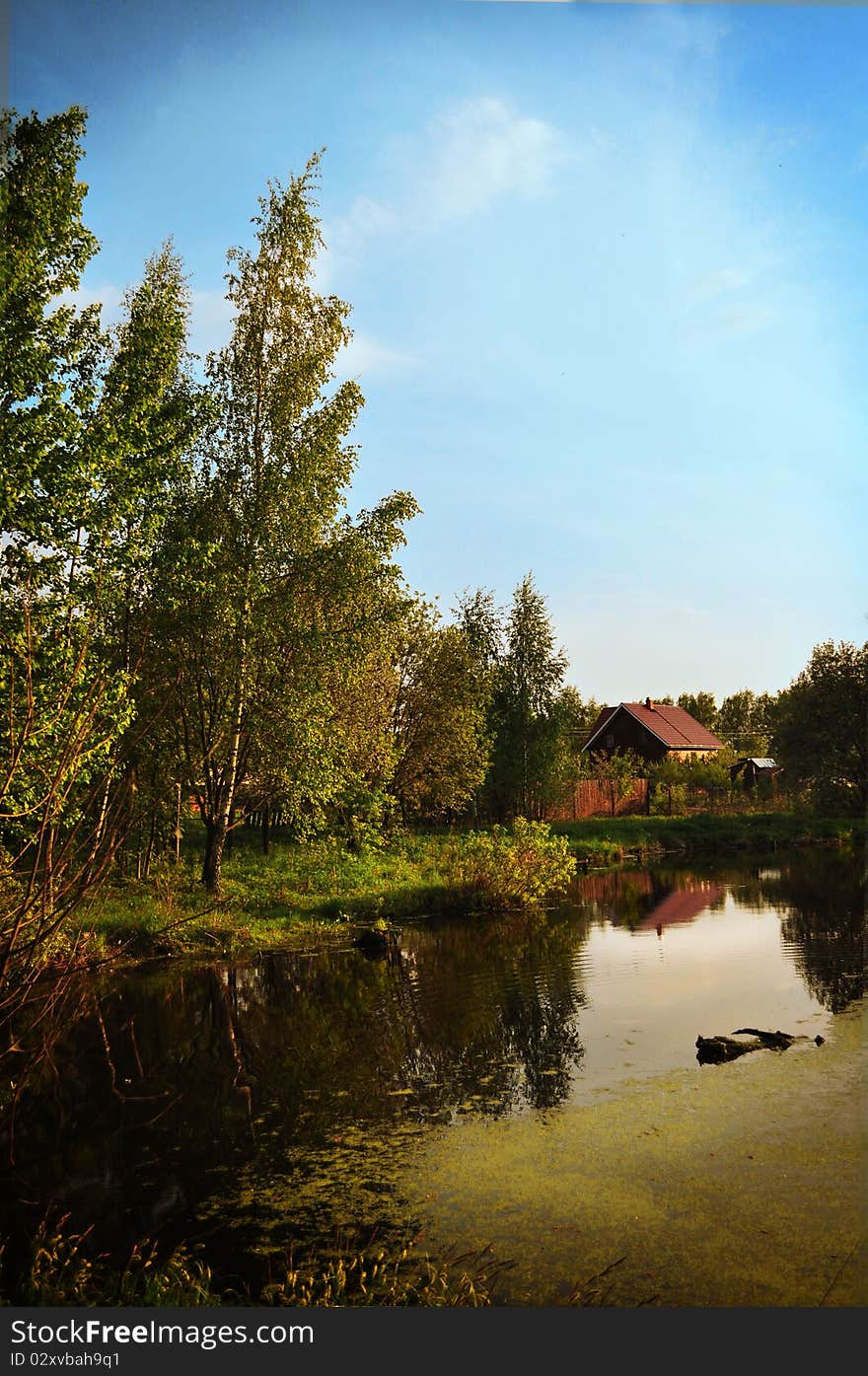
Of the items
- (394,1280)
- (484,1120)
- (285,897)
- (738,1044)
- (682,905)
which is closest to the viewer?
(394,1280)

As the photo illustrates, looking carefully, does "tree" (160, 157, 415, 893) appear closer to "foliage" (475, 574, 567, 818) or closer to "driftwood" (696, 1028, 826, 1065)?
"driftwood" (696, 1028, 826, 1065)

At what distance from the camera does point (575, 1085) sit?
26.7ft

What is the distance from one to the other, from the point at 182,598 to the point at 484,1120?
9956 millimetres

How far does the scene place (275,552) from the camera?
1608 centimetres

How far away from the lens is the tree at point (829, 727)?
1377 inches

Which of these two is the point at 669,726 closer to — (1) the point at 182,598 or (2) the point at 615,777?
(2) the point at 615,777

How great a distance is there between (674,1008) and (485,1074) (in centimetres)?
327

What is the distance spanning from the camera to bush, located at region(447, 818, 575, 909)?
61.3 ft

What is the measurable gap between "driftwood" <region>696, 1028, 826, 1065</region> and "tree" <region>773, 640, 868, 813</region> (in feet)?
88.1

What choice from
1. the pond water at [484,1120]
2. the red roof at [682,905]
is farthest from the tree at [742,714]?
the pond water at [484,1120]

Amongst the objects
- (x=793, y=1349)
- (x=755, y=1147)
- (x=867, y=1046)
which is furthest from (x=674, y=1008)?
(x=793, y=1349)

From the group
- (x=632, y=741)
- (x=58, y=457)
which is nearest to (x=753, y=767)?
(x=632, y=741)

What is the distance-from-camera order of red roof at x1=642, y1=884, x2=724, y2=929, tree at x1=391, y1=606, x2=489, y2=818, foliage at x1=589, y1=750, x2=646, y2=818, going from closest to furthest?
A: red roof at x1=642, y1=884, x2=724, y2=929 < tree at x1=391, y1=606, x2=489, y2=818 < foliage at x1=589, y1=750, x2=646, y2=818

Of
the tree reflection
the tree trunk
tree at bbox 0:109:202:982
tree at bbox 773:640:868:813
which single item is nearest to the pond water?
the tree reflection
